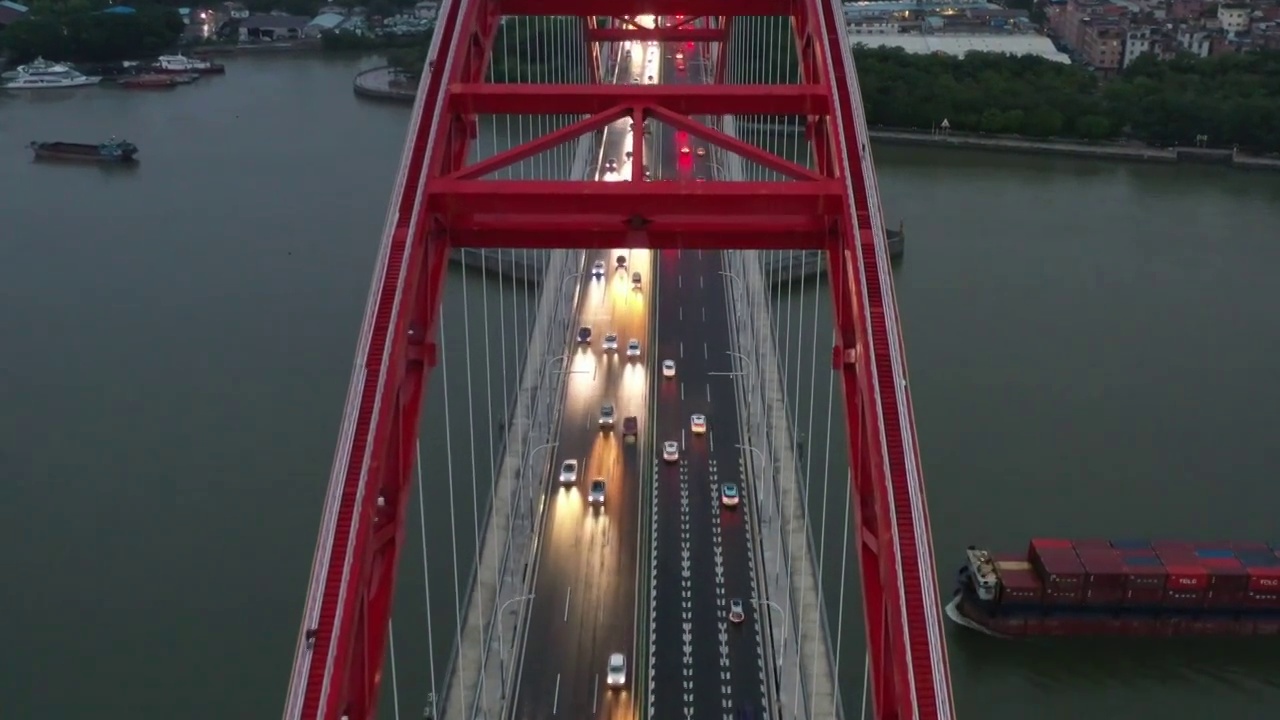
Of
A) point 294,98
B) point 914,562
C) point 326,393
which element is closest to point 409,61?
point 294,98

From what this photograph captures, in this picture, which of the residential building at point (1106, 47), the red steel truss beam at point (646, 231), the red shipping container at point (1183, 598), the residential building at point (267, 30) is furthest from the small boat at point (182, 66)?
the red shipping container at point (1183, 598)

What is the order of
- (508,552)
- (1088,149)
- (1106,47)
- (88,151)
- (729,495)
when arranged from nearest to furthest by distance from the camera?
1. (508,552)
2. (729,495)
3. (88,151)
4. (1088,149)
5. (1106,47)

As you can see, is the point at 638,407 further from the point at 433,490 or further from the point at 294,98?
the point at 294,98

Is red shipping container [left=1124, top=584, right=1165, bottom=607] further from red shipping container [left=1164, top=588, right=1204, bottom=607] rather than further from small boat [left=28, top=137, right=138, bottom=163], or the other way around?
small boat [left=28, top=137, right=138, bottom=163]

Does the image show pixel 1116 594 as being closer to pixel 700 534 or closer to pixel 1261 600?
pixel 1261 600

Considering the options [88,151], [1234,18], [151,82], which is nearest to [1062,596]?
[88,151]

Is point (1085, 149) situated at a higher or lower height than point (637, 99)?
Result: lower

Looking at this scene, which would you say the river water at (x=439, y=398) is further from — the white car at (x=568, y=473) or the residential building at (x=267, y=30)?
the residential building at (x=267, y=30)
